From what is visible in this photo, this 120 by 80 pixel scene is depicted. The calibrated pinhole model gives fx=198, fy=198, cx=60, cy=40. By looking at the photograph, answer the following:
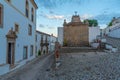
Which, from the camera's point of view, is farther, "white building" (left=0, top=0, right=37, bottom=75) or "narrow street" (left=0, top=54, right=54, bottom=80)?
"white building" (left=0, top=0, right=37, bottom=75)

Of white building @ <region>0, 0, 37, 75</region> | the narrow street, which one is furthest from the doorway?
the narrow street

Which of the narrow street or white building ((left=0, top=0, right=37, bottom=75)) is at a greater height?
white building ((left=0, top=0, right=37, bottom=75))

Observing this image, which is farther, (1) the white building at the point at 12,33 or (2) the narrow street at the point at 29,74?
(1) the white building at the point at 12,33

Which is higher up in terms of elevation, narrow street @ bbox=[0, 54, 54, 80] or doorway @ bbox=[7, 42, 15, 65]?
doorway @ bbox=[7, 42, 15, 65]

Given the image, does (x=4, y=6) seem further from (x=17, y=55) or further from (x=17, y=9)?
(x=17, y=55)

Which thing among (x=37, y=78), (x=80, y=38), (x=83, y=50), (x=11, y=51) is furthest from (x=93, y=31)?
(x=37, y=78)

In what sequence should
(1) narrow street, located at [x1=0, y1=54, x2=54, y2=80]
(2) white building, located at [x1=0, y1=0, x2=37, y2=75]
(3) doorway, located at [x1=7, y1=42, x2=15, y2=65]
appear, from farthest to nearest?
(3) doorway, located at [x1=7, y1=42, x2=15, y2=65], (2) white building, located at [x1=0, y1=0, x2=37, y2=75], (1) narrow street, located at [x1=0, y1=54, x2=54, y2=80]

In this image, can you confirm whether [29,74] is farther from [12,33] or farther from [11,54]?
[12,33]

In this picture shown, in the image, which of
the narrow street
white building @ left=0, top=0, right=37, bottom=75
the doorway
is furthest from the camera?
the doorway

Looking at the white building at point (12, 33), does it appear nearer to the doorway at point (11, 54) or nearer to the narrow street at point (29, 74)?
the doorway at point (11, 54)

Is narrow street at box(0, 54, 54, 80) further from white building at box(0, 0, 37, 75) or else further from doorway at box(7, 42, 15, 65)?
doorway at box(7, 42, 15, 65)

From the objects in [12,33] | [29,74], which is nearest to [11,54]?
[12,33]

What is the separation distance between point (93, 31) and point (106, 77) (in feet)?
89.6

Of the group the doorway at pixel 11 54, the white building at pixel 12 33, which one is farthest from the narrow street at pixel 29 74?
the doorway at pixel 11 54
